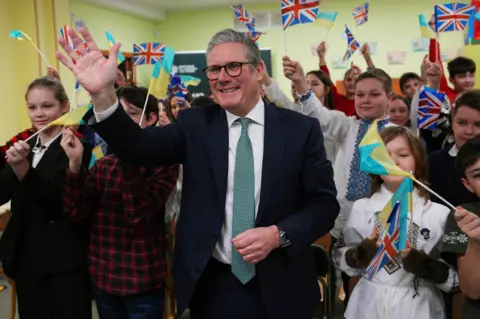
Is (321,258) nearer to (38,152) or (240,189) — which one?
(240,189)

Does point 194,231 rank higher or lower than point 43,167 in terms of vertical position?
lower

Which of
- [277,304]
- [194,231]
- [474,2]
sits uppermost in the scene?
[474,2]

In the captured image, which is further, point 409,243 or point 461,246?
point 409,243

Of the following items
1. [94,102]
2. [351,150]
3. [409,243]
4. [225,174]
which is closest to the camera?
[94,102]

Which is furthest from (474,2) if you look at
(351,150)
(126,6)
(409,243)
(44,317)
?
(126,6)

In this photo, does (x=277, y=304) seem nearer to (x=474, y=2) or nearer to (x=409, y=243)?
(x=409, y=243)

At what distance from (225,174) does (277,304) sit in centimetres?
42

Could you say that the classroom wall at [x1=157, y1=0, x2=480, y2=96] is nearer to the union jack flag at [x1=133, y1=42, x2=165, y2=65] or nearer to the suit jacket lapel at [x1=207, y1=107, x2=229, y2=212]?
the union jack flag at [x1=133, y1=42, x2=165, y2=65]

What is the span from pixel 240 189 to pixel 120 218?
73cm

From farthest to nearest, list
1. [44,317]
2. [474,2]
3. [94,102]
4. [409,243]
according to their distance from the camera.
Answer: [474,2] < [44,317] < [409,243] < [94,102]

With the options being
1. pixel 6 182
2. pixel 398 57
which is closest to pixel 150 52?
pixel 6 182

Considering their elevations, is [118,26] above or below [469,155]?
above

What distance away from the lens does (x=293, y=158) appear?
1493 mm

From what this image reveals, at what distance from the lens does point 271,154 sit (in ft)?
4.88
